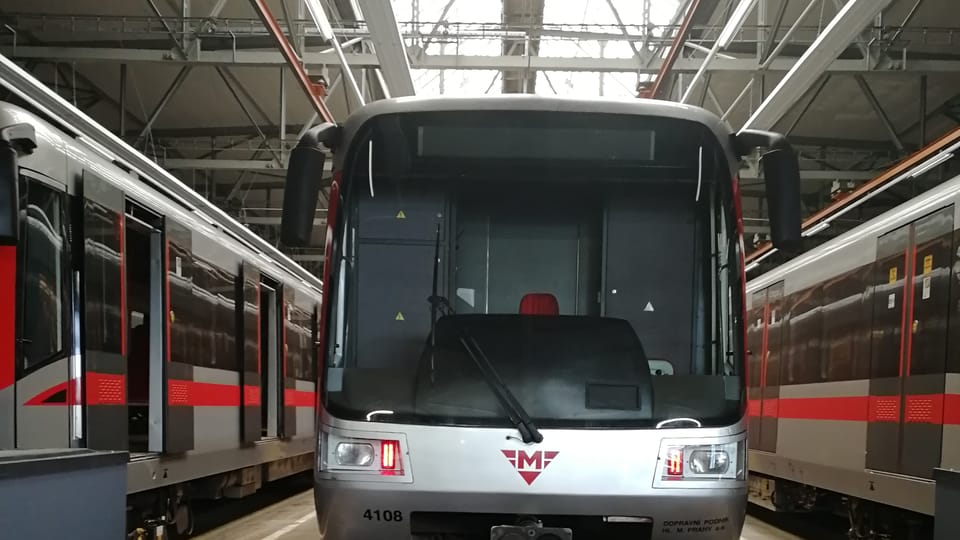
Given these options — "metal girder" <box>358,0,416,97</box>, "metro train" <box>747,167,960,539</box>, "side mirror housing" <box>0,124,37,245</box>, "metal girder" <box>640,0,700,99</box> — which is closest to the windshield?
"side mirror housing" <box>0,124,37,245</box>

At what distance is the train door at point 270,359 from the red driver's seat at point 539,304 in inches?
307

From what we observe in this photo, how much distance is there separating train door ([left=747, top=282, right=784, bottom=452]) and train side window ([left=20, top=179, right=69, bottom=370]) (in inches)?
317

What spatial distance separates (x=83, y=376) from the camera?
6.61 m

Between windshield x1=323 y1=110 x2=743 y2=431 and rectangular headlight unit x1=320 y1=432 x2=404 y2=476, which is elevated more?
windshield x1=323 y1=110 x2=743 y2=431

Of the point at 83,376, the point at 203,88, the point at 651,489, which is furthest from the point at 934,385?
the point at 203,88

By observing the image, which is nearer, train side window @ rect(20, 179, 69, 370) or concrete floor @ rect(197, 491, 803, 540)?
train side window @ rect(20, 179, 69, 370)

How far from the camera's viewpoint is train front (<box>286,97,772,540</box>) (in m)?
4.71

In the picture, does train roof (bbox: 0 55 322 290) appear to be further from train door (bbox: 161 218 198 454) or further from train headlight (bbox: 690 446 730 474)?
train headlight (bbox: 690 446 730 474)

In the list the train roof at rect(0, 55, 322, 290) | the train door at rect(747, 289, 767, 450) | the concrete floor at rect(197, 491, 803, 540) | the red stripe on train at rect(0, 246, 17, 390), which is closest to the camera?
the red stripe on train at rect(0, 246, 17, 390)

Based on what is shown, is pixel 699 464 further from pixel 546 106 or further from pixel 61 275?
pixel 61 275

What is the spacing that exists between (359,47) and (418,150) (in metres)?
9.98

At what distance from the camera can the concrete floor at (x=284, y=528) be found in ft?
34.4

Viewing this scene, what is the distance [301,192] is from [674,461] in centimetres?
222

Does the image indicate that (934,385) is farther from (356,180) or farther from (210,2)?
(210,2)
